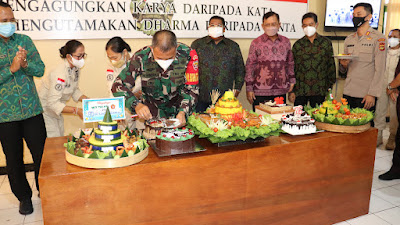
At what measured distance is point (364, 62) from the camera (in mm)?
3621

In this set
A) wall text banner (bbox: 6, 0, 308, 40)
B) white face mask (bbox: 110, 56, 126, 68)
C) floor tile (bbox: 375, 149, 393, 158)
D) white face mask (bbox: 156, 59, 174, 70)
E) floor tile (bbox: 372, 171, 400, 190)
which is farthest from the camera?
floor tile (bbox: 375, 149, 393, 158)

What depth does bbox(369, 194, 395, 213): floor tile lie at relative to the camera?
2.81 m

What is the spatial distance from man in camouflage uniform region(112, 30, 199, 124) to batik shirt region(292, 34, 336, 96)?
1.89 metres

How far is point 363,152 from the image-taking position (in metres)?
2.53

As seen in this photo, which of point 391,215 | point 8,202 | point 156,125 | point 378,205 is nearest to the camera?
point 156,125

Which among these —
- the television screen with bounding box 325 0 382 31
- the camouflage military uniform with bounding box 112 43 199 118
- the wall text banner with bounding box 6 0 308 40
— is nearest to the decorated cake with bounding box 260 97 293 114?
the camouflage military uniform with bounding box 112 43 199 118

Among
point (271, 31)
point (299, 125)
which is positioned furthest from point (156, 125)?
point (271, 31)

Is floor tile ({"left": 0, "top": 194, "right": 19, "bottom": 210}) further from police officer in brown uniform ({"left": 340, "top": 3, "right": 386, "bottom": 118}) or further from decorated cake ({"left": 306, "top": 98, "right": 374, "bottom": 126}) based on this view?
police officer in brown uniform ({"left": 340, "top": 3, "right": 386, "bottom": 118})

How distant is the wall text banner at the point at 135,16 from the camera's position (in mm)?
3443

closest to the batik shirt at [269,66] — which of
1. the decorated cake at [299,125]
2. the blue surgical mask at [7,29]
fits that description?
the decorated cake at [299,125]

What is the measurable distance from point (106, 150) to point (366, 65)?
10.2 feet

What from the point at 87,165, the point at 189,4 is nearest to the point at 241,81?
the point at 189,4

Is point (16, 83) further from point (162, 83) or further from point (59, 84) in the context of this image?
point (162, 83)

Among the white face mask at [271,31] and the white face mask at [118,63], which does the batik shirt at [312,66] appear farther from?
the white face mask at [118,63]
